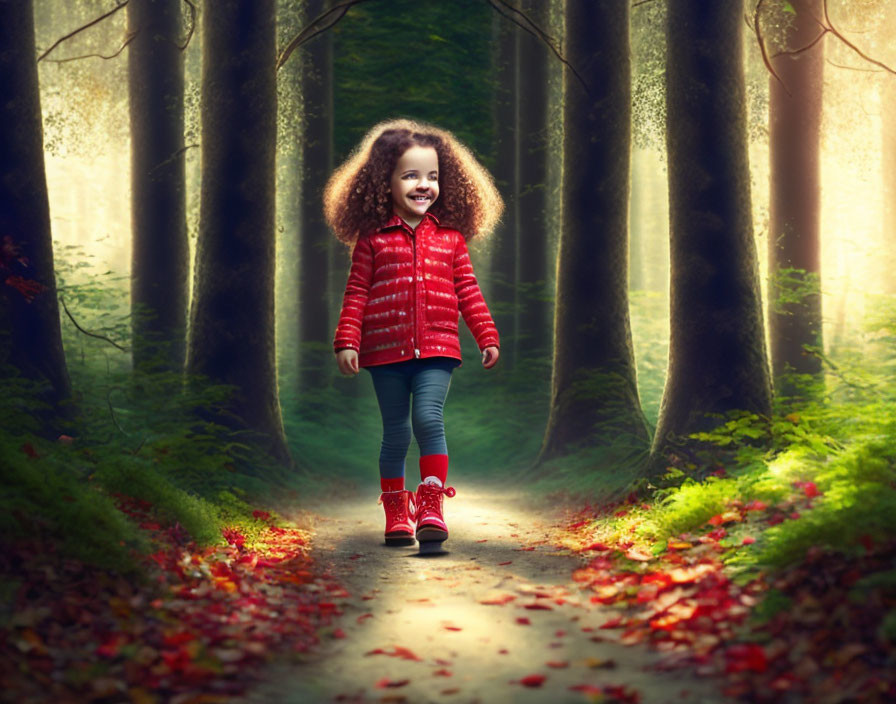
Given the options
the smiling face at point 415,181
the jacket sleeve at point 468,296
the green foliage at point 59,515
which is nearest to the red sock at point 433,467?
the jacket sleeve at point 468,296

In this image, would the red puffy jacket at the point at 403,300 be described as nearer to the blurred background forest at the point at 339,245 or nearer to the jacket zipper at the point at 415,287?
the jacket zipper at the point at 415,287

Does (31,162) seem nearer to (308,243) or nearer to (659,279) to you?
(308,243)

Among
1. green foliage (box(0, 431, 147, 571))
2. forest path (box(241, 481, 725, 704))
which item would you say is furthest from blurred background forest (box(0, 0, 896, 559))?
forest path (box(241, 481, 725, 704))

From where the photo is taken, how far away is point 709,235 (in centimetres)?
761

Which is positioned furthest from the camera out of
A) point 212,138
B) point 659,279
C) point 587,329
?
point 659,279

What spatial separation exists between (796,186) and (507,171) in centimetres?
709

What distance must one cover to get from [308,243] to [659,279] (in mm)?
26368

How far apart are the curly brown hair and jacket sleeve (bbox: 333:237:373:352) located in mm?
214

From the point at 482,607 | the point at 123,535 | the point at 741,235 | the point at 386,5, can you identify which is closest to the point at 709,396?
the point at 741,235

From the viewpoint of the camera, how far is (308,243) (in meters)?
17.1

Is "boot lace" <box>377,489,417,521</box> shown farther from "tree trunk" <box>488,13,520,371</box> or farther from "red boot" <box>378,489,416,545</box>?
"tree trunk" <box>488,13,520,371</box>

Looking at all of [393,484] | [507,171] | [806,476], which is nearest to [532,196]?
[507,171]

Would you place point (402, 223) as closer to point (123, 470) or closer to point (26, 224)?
point (123, 470)

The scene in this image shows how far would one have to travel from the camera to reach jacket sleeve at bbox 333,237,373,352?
20.9ft
